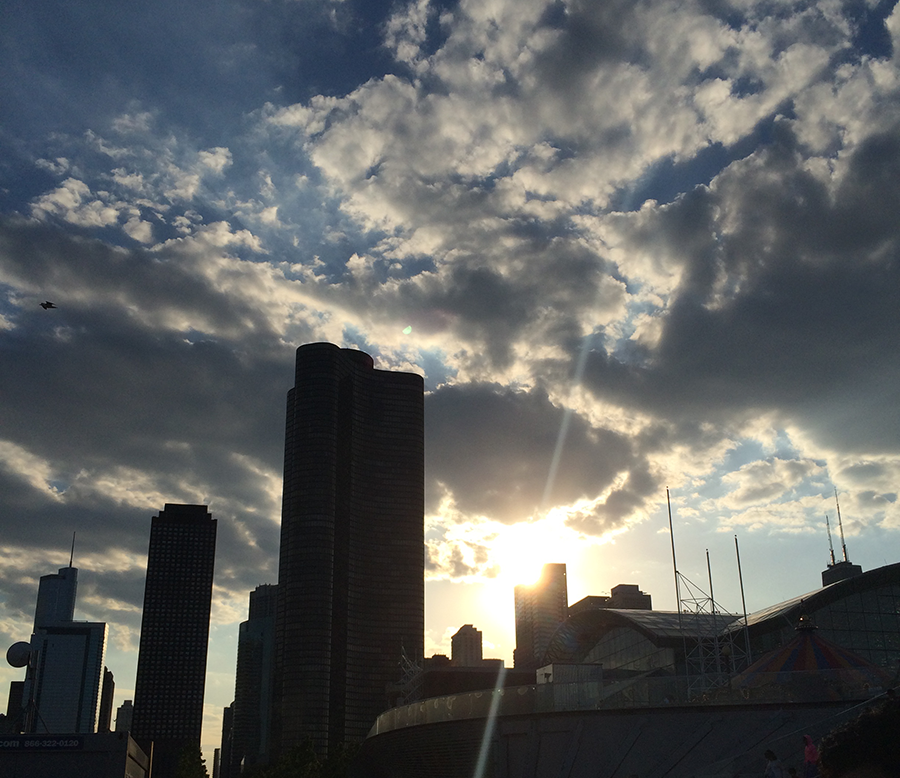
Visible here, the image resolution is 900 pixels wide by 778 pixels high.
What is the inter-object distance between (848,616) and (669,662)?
17718 mm

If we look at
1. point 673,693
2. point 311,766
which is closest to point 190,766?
point 311,766

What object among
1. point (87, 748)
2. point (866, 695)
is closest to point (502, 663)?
point (87, 748)

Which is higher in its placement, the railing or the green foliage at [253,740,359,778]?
the railing

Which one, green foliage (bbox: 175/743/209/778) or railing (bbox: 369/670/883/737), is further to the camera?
green foliage (bbox: 175/743/209/778)

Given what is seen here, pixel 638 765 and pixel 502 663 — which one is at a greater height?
pixel 502 663

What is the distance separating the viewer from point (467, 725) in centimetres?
4809

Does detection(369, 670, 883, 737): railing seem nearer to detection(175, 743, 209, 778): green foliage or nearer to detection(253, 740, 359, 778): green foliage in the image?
detection(253, 740, 359, 778): green foliage

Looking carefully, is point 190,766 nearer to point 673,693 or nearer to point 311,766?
point 311,766

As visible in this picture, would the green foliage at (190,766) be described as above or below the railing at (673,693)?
below

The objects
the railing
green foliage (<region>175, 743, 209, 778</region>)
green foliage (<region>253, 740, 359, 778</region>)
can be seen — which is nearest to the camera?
the railing

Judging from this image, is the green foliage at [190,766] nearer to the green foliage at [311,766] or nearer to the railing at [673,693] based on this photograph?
the green foliage at [311,766]

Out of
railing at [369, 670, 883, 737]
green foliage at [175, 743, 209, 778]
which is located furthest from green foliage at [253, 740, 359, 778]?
railing at [369, 670, 883, 737]

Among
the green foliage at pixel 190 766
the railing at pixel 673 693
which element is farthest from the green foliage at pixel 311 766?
the railing at pixel 673 693

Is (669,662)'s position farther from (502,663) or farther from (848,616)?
(502,663)
